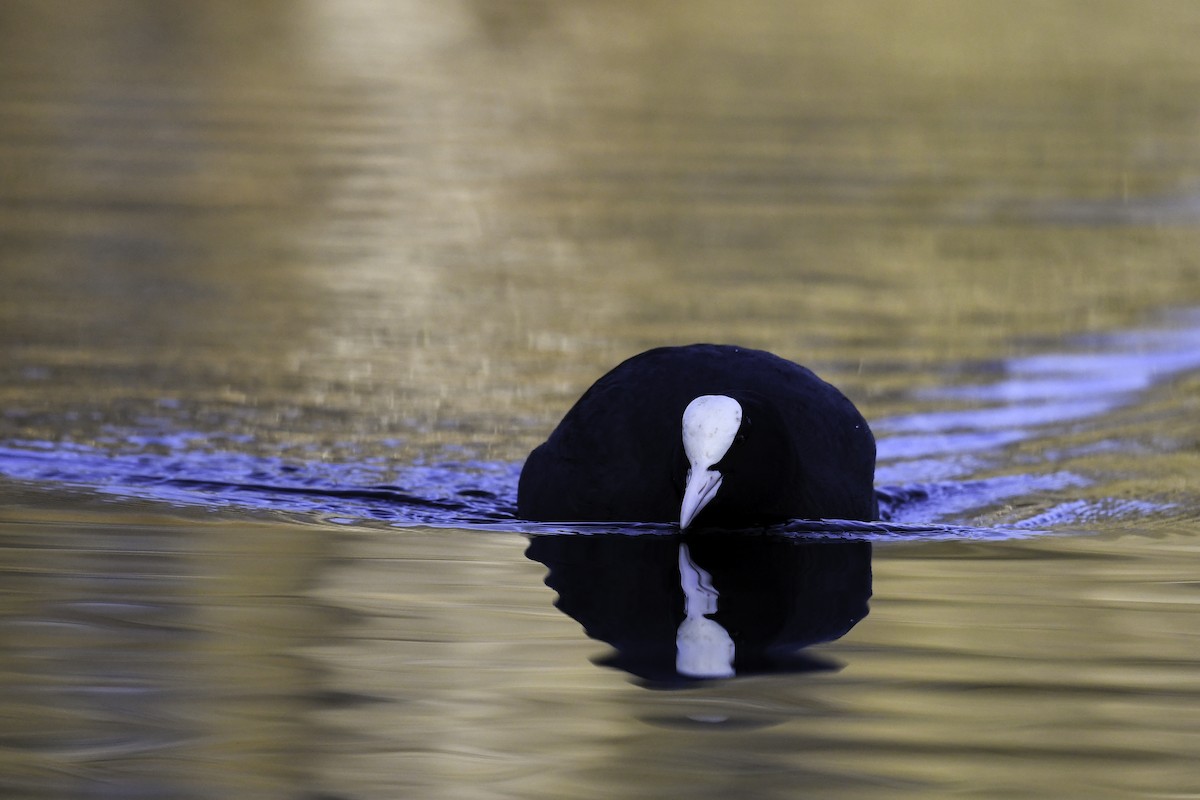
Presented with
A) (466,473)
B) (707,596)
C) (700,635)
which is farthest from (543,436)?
(700,635)

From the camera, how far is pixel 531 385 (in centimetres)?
819

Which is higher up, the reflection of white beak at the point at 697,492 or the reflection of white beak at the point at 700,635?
the reflection of white beak at the point at 697,492

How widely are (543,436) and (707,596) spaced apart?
2.55 meters

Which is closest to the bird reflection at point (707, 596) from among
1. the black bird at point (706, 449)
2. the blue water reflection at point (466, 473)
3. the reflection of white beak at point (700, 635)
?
the reflection of white beak at point (700, 635)

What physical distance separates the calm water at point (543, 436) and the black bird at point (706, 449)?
0.36ft

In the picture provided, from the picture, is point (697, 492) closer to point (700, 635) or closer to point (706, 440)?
point (706, 440)

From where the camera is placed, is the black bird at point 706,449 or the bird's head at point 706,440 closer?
the bird's head at point 706,440

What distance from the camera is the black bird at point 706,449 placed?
529cm

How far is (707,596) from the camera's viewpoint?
4.85m

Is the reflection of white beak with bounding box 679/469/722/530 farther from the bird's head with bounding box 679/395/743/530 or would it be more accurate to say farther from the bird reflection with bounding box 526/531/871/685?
the bird reflection with bounding box 526/531/871/685

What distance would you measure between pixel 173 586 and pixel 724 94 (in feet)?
54.6

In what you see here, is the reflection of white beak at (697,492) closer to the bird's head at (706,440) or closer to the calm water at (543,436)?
the bird's head at (706,440)

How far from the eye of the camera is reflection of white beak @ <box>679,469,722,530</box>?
5105mm

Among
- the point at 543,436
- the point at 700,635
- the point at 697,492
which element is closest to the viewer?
Result: the point at 700,635
